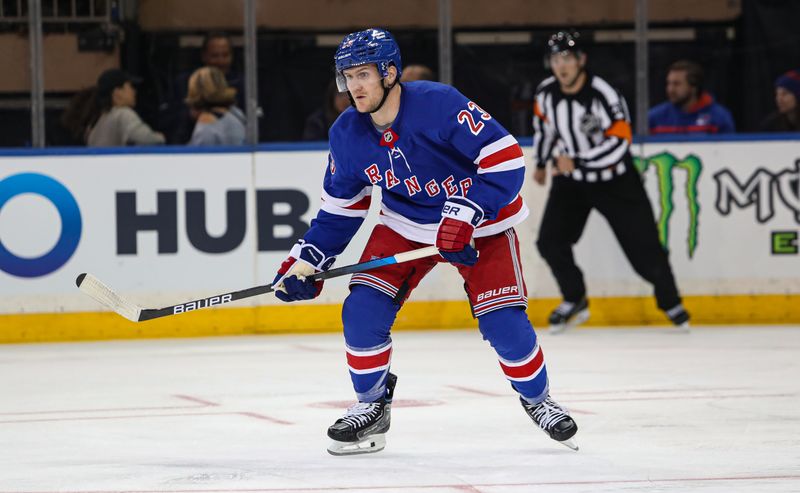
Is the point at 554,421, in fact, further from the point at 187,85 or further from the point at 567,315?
the point at 187,85

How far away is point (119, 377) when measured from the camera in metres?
6.52

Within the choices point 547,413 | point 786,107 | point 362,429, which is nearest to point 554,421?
point 547,413

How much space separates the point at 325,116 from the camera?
27.9 ft

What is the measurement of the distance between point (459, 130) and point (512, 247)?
419 millimetres

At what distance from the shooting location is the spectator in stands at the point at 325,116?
27.8 feet

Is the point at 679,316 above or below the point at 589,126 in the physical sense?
below

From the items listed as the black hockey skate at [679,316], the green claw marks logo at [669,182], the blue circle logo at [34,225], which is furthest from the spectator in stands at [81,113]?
the black hockey skate at [679,316]

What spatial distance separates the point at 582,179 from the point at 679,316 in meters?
0.89

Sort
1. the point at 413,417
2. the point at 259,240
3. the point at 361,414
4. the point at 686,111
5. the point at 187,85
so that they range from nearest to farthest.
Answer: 1. the point at 361,414
2. the point at 413,417
3. the point at 259,240
4. the point at 187,85
5. the point at 686,111

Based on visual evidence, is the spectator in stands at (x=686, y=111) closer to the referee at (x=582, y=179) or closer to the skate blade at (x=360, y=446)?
the referee at (x=582, y=179)

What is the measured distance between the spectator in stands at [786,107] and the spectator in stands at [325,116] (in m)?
2.44

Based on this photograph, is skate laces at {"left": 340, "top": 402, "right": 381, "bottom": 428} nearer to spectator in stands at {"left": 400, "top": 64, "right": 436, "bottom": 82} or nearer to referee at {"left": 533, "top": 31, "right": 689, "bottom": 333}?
referee at {"left": 533, "top": 31, "right": 689, "bottom": 333}

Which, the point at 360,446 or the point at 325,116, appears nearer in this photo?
the point at 360,446

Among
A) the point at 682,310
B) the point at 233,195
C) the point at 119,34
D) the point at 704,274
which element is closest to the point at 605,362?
the point at 682,310
